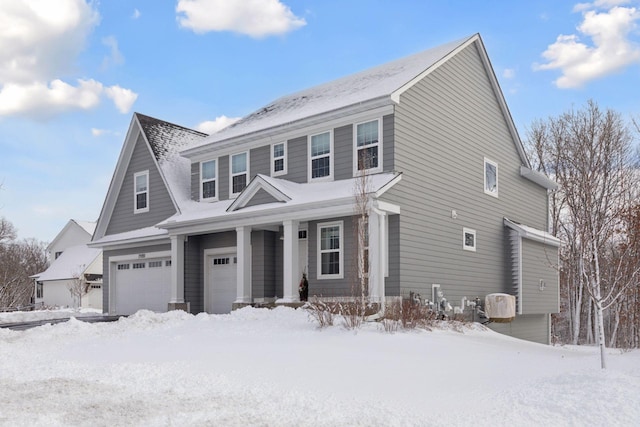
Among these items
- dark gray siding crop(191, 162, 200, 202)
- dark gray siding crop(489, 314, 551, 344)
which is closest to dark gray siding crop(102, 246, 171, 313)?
dark gray siding crop(191, 162, 200, 202)

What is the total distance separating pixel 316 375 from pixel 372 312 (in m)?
6.72

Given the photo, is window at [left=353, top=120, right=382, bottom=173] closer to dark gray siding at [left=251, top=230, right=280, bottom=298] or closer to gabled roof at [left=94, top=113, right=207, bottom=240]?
dark gray siding at [left=251, top=230, right=280, bottom=298]

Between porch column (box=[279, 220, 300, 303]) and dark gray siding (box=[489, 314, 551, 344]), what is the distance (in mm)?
7528

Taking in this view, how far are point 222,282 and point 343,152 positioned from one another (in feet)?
22.1

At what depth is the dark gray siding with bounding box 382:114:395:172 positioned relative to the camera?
55.9 feet

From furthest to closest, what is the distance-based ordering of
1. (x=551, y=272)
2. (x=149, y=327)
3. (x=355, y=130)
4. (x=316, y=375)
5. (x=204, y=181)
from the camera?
(x=551, y=272), (x=204, y=181), (x=355, y=130), (x=149, y=327), (x=316, y=375)

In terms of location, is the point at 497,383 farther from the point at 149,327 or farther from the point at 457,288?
the point at 457,288

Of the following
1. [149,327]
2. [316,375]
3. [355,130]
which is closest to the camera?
[316,375]

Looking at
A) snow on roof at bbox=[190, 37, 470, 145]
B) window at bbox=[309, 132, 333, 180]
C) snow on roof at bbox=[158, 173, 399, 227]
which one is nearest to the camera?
snow on roof at bbox=[158, 173, 399, 227]

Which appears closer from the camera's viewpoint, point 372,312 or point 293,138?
point 372,312

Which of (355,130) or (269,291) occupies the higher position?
(355,130)

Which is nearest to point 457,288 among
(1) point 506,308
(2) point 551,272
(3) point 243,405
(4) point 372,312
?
(1) point 506,308

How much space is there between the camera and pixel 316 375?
345 inches

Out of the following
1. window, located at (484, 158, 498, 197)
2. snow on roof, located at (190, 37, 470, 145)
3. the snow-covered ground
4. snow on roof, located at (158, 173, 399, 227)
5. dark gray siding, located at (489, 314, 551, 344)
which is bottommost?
dark gray siding, located at (489, 314, 551, 344)
